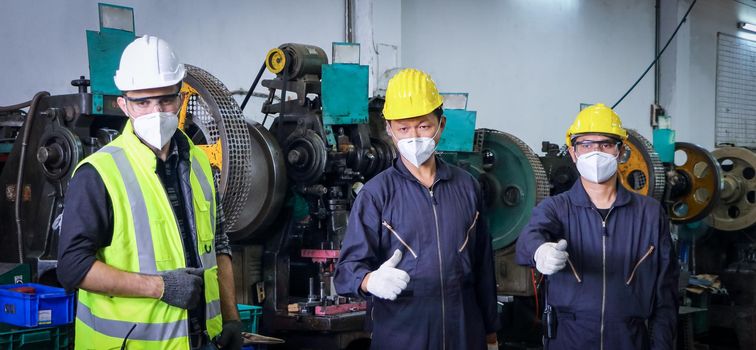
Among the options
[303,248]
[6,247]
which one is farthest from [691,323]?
[6,247]

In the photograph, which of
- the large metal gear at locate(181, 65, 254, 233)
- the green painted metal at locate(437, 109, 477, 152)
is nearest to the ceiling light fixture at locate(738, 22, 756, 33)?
the green painted metal at locate(437, 109, 477, 152)

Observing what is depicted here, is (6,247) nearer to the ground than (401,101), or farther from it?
nearer to the ground

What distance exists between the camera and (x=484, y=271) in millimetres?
2570

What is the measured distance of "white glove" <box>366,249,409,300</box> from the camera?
2.17 meters

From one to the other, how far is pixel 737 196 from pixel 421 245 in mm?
4956

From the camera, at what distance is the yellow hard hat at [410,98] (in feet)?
8.30

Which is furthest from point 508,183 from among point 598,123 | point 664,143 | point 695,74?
point 695,74

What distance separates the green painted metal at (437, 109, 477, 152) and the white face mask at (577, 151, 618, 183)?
203 centimetres

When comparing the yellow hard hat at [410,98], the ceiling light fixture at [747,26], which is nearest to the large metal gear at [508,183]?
the yellow hard hat at [410,98]

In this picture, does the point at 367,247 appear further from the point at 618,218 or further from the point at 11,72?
the point at 11,72

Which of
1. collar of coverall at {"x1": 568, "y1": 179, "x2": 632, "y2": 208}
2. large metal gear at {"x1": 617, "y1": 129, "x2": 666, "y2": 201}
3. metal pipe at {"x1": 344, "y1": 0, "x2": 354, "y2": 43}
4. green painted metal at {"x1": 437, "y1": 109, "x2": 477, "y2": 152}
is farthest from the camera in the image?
metal pipe at {"x1": 344, "y1": 0, "x2": 354, "y2": 43}

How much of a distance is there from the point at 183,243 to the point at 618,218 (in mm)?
1394

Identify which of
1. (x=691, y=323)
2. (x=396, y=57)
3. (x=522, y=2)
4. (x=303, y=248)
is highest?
(x=522, y=2)

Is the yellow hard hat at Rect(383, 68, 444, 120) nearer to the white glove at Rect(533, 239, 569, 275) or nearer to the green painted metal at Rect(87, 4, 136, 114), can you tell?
the white glove at Rect(533, 239, 569, 275)
